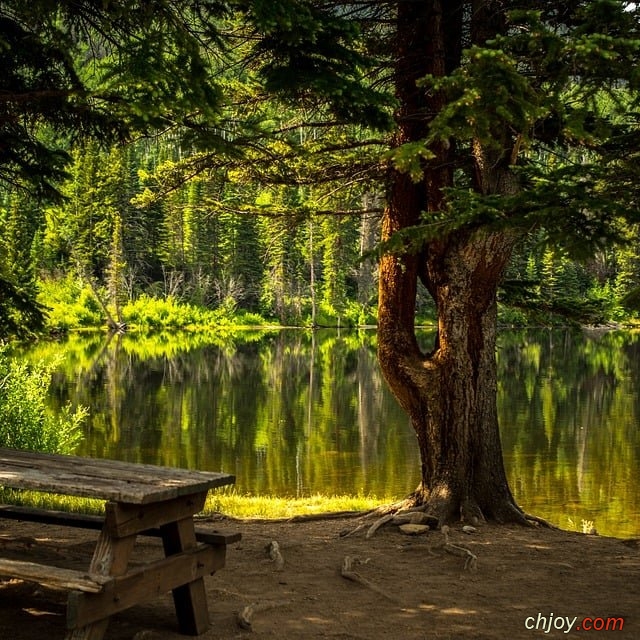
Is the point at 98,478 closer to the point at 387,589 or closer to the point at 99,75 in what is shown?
the point at 387,589

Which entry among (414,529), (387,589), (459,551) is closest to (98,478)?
(387,589)

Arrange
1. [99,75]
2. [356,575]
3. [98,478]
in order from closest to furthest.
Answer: [98,478] < [356,575] < [99,75]

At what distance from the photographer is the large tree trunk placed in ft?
24.1

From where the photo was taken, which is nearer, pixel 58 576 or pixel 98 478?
pixel 58 576

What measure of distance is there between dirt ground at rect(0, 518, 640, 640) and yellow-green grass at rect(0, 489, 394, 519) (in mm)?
2309

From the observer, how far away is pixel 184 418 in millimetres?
19594

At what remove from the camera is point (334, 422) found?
1931 centimetres

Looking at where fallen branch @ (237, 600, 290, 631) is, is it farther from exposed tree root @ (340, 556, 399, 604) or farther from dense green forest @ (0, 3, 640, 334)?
dense green forest @ (0, 3, 640, 334)

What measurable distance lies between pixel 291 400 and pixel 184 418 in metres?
3.97

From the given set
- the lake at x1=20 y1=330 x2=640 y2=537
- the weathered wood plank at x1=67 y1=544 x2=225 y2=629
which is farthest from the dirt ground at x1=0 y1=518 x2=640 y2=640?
the lake at x1=20 y1=330 x2=640 y2=537

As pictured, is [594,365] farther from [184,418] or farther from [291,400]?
[184,418]

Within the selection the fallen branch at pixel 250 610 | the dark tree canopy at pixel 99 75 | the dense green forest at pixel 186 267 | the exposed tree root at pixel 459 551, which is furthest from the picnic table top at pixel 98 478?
the dense green forest at pixel 186 267

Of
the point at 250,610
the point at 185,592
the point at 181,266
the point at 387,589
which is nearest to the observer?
the point at 185,592

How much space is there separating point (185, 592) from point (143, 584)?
41 centimetres
